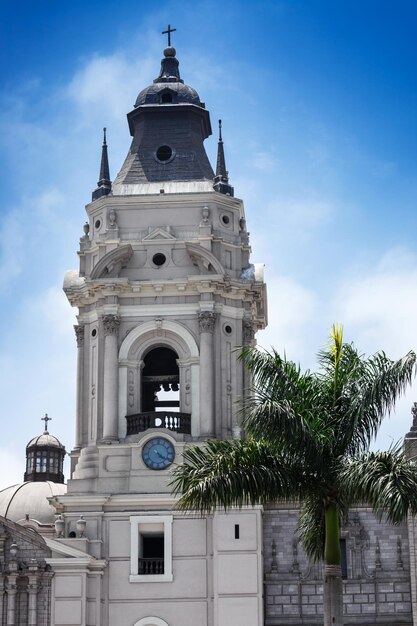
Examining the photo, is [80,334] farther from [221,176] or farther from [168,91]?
[168,91]

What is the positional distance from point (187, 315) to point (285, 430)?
20.5 meters

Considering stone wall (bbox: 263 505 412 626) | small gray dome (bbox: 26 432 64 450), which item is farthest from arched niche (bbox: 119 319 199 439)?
small gray dome (bbox: 26 432 64 450)

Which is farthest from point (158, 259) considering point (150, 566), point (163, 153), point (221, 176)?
point (150, 566)

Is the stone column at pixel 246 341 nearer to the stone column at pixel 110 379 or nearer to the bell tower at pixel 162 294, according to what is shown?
the bell tower at pixel 162 294

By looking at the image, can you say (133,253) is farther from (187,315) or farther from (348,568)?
(348,568)

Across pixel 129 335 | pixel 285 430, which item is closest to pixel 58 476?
pixel 129 335

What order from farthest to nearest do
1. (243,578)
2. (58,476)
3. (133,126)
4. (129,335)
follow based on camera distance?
(58,476) → (133,126) → (129,335) → (243,578)

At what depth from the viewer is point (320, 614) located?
5203 cm

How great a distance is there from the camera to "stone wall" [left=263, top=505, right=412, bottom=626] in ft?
170

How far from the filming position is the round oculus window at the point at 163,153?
5828 cm

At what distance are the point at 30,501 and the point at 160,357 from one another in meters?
17.9

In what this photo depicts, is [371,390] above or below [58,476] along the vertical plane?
below

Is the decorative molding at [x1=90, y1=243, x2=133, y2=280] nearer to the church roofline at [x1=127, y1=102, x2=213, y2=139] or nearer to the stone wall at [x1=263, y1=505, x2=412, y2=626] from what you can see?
the church roofline at [x1=127, y1=102, x2=213, y2=139]

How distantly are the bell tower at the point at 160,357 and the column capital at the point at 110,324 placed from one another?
1.4 inches
